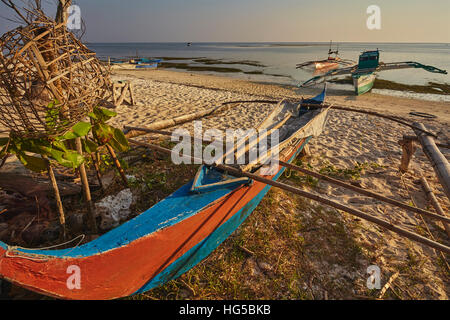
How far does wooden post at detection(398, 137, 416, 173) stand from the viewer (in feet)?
13.9

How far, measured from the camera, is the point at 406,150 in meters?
4.38

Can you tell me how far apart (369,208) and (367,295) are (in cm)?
166

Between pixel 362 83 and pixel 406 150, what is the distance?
1155 centimetres

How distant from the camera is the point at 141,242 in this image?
71.4 inches

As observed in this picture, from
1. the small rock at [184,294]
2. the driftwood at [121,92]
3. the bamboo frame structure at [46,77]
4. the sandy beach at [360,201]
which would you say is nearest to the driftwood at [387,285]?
the sandy beach at [360,201]

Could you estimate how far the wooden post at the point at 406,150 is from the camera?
4.23 metres

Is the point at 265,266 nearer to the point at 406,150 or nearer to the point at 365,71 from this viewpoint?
the point at 406,150

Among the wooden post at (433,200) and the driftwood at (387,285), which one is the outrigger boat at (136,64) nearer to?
the wooden post at (433,200)

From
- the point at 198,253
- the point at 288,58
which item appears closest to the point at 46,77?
the point at 198,253

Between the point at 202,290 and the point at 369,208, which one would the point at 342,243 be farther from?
the point at 202,290

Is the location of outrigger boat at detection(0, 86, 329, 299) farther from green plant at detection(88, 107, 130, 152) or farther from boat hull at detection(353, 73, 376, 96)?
boat hull at detection(353, 73, 376, 96)

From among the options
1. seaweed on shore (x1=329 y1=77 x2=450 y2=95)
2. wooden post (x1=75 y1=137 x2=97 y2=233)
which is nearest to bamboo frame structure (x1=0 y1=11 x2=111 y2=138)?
wooden post (x1=75 y1=137 x2=97 y2=233)

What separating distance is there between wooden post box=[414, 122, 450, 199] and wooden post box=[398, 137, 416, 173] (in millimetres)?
187

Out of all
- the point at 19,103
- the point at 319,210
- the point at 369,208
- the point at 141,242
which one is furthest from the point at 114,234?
the point at 369,208
